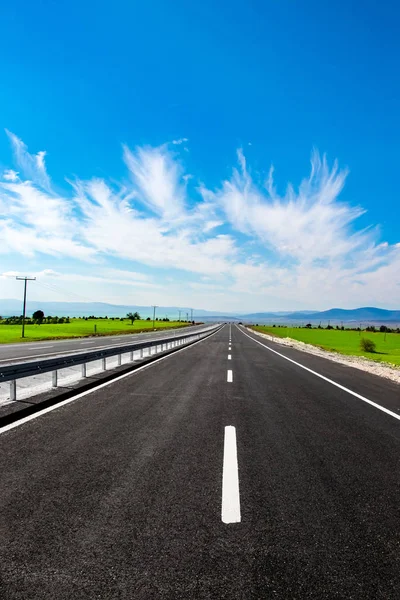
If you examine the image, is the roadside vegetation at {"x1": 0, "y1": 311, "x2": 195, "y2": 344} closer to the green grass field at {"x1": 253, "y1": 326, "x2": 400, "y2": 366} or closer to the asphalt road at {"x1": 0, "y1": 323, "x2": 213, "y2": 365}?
the asphalt road at {"x1": 0, "y1": 323, "x2": 213, "y2": 365}

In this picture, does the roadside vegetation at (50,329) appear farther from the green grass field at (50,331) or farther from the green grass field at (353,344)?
the green grass field at (353,344)

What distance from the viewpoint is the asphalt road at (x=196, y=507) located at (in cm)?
238

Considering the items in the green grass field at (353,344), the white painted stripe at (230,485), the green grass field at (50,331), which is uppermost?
the white painted stripe at (230,485)

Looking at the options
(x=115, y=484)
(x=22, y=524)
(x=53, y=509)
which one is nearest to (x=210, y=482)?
(x=115, y=484)

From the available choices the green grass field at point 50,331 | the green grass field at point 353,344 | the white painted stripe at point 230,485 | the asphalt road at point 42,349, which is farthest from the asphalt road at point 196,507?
the green grass field at point 50,331

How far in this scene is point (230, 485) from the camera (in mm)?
3820

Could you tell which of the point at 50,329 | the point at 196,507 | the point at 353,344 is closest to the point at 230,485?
the point at 196,507

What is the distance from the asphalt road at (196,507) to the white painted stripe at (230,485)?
23mm

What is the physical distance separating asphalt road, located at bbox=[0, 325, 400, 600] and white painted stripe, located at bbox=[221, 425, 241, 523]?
0.02m

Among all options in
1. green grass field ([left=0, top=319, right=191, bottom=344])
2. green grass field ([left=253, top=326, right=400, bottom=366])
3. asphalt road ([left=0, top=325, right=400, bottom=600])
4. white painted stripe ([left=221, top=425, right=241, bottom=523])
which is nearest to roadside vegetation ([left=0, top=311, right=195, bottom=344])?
green grass field ([left=0, top=319, right=191, bottom=344])

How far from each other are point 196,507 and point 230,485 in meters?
0.60

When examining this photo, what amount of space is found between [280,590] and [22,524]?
215 cm

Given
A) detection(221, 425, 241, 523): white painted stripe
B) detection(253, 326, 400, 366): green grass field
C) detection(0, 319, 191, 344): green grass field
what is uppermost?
detection(221, 425, 241, 523): white painted stripe

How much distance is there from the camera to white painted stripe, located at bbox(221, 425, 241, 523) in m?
3.21
